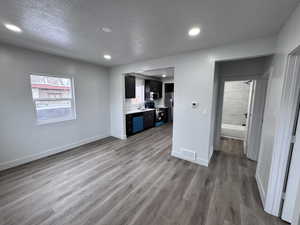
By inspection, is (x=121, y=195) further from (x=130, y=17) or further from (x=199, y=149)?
(x=130, y=17)

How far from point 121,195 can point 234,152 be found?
314 cm

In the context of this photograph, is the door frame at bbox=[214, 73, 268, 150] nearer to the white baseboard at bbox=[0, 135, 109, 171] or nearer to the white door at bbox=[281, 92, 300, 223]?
the white door at bbox=[281, 92, 300, 223]

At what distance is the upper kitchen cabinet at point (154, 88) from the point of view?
20.4 ft

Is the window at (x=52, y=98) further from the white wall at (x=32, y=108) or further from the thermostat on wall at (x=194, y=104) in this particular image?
the thermostat on wall at (x=194, y=104)

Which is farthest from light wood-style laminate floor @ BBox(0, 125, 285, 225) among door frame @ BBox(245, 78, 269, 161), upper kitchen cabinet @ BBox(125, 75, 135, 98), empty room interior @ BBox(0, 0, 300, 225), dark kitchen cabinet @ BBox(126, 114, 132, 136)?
upper kitchen cabinet @ BBox(125, 75, 135, 98)

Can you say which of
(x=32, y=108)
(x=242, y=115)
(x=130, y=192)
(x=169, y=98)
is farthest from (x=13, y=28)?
(x=242, y=115)

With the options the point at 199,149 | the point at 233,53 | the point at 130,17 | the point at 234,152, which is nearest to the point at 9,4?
the point at 130,17

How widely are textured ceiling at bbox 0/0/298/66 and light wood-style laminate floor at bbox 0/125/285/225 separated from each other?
8.16ft

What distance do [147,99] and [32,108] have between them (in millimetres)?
4349

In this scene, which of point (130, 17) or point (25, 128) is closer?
point (130, 17)

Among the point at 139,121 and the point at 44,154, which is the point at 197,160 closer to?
the point at 139,121

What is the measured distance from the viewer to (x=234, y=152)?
3492mm

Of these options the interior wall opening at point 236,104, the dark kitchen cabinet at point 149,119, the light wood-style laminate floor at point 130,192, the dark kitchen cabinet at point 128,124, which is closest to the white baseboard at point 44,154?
the light wood-style laminate floor at point 130,192

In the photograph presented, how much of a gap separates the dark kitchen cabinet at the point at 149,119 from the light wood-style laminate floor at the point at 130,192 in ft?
7.94
